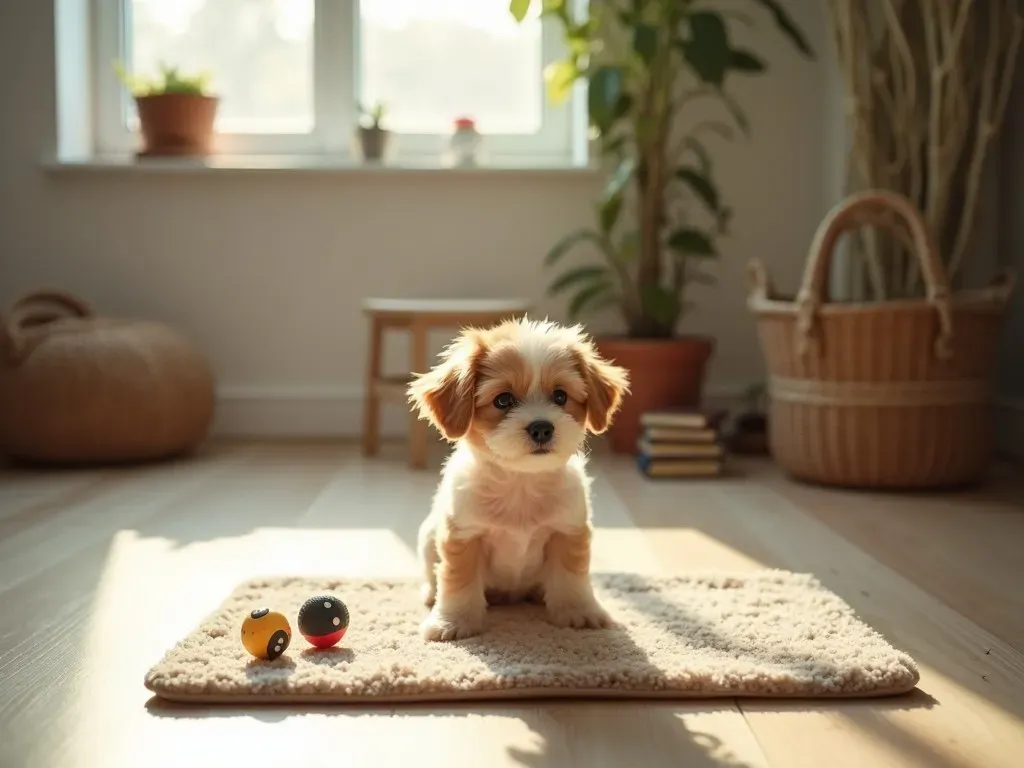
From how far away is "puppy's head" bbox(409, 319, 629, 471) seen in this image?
1.53 m

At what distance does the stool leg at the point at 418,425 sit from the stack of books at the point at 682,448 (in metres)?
0.61

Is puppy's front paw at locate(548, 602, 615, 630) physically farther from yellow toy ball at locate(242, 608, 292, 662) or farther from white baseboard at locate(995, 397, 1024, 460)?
white baseboard at locate(995, 397, 1024, 460)

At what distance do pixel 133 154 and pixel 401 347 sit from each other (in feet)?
3.61

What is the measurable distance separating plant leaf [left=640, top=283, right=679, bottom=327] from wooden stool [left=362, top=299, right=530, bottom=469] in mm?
363

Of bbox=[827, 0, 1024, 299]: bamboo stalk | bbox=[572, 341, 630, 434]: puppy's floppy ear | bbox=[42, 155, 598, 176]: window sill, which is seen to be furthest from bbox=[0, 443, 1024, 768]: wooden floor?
bbox=[42, 155, 598, 176]: window sill

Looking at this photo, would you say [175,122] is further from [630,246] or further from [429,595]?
[429,595]

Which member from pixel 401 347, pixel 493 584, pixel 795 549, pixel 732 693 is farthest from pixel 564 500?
pixel 401 347

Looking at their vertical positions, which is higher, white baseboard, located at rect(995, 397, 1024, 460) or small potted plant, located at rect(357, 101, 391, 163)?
small potted plant, located at rect(357, 101, 391, 163)

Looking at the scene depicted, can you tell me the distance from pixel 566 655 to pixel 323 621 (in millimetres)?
322

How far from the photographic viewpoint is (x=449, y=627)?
1.60 meters

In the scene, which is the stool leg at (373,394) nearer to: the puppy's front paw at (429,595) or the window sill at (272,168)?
the window sill at (272,168)

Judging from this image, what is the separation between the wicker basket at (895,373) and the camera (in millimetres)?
2695

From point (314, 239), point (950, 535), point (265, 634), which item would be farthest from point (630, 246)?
point (265, 634)

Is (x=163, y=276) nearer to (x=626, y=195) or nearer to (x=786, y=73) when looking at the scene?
(x=626, y=195)
